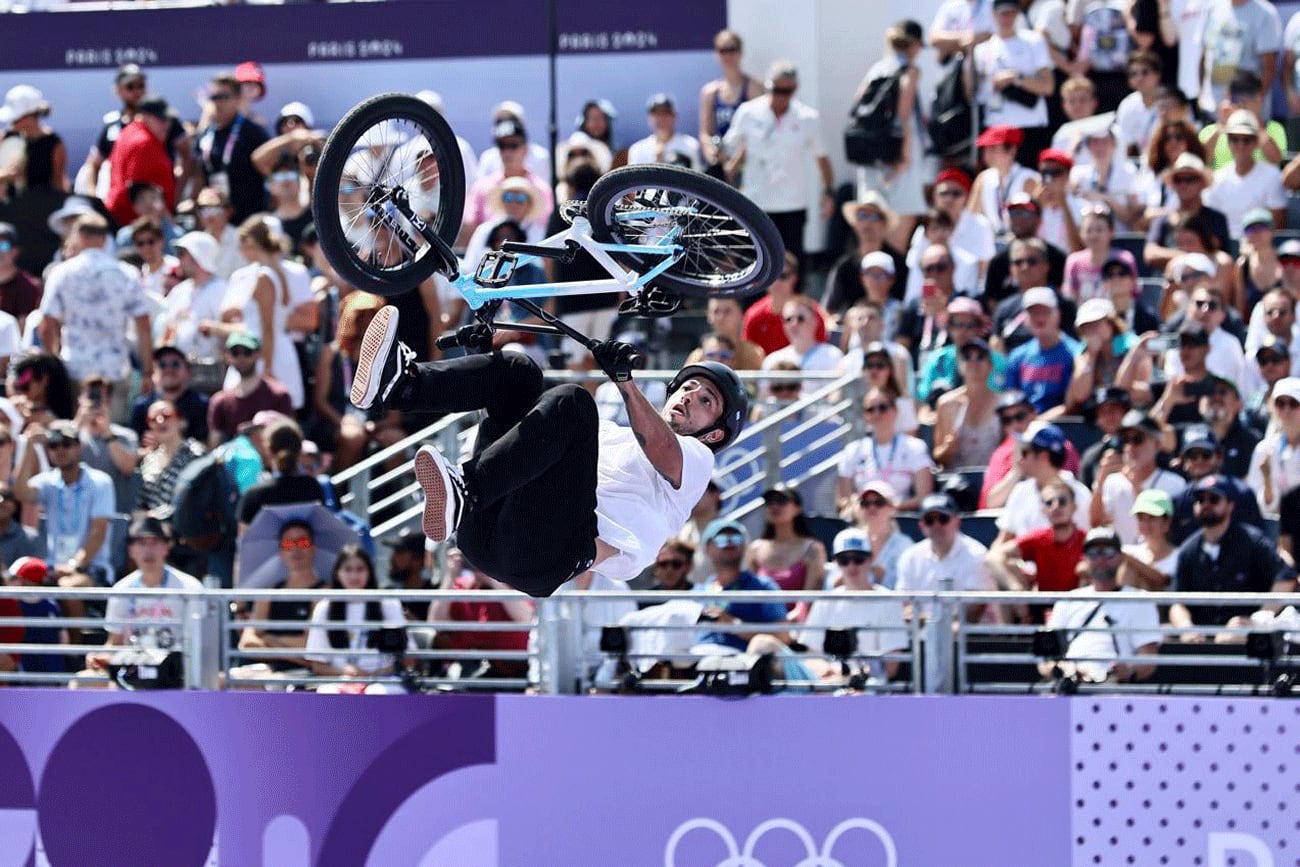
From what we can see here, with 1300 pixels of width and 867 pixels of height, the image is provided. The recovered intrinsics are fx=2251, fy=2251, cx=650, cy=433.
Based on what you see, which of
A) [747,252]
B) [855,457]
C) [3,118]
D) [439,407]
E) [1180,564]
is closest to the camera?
[439,407]

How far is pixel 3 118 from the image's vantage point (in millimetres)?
16531

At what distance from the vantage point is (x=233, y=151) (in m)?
15.1

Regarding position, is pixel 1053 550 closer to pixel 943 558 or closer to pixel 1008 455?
pixel 943 558

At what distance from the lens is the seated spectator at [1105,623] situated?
9539 millimetres

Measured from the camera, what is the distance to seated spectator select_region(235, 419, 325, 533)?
11102mm

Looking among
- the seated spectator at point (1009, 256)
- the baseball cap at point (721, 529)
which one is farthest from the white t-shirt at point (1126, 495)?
the seated spectator at point (1009, 256)

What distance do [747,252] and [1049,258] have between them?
5185mm

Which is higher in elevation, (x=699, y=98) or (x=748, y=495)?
(x=699, y=98)

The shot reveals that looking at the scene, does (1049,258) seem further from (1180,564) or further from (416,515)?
(416,515)

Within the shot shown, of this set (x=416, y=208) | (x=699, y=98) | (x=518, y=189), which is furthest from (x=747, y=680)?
(x=699, y=98)

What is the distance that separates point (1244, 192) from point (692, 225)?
20.8 feet

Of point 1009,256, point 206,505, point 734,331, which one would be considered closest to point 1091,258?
point 1009,256

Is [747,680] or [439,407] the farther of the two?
[747,680]

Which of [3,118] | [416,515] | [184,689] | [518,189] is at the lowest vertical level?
[184,689]
